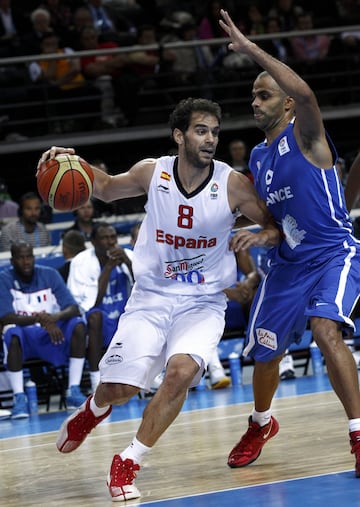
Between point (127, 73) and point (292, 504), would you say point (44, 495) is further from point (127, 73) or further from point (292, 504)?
point (127, 73)

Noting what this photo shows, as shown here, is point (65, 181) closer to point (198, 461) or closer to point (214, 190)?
point (214, 190)

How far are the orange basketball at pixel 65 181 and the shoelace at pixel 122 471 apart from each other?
1404 mm

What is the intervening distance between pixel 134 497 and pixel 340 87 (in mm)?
10427

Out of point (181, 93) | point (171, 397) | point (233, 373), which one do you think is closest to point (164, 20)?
point (181, 93)

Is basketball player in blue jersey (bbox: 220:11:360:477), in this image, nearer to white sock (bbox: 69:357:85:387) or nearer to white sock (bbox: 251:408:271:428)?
white sock (bbox: 251:408:271:428)

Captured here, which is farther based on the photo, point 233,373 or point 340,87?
Result: point 340,87

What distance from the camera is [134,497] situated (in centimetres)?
470

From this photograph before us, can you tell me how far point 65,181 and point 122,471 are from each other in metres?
1.55

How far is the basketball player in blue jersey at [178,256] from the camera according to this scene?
16.7 feet

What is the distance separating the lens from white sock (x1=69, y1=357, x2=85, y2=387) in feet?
29.4

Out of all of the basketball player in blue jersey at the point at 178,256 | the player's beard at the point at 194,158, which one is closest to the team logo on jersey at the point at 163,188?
the basketball player in blue jersey at the point at 178,256

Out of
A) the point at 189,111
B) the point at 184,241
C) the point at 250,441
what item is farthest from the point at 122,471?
the point at 189,111

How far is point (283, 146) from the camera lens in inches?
210

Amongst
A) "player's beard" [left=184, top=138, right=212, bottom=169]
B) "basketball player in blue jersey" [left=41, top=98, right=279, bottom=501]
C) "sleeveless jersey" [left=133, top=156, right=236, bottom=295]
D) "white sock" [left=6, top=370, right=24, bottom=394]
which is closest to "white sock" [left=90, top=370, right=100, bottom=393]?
"white sock" [left=6, top=370, right=24, bottom=394]
